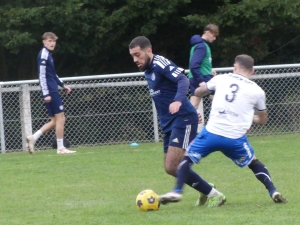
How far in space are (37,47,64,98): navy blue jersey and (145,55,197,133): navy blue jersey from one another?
15.8 ft

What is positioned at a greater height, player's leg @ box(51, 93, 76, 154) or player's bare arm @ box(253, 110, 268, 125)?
player's bare arm @ box(253, 110, 268, 125)

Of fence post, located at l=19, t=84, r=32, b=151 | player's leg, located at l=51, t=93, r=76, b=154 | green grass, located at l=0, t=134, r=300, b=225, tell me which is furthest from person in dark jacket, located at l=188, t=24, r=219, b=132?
fence post, located at l=19, t=84, r=32, b=151

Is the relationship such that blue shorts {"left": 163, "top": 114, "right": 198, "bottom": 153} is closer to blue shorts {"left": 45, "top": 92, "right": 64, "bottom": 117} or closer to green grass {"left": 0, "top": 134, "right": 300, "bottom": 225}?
green grass {"left": 0, "top": 134, "right": 300, "bottom": 225}

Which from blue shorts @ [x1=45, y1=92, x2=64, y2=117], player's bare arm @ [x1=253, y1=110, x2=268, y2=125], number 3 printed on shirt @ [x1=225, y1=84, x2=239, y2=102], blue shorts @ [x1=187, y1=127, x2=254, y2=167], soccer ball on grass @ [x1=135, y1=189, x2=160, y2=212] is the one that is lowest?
blue shorts @ [x1=45, y1=92, x2=64, y2=117]

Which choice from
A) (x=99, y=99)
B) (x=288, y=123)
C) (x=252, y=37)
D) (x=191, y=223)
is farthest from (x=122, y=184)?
(x=252, y=37)

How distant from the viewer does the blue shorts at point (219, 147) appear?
6.51 meters

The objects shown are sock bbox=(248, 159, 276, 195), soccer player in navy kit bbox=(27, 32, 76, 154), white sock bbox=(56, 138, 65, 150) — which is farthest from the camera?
white sock bbox=(56, 138, 65, 150)

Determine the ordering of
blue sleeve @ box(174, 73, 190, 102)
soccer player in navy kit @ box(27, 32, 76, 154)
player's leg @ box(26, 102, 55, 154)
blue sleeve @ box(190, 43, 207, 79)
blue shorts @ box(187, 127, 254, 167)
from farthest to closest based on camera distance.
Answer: player's leg @ box(26, 102, 55, 154), soccer player in navy kit @ box(27, 32, 76, 154), blue sleeve @ box(190, 43, 207, 79), blue sleeve @ box(174, 73, 190, 102), blue shorts @ box(187, 127, 254, 167)

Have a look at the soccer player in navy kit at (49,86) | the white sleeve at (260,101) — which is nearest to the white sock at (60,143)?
the soccer player in navy kit at (49,86)

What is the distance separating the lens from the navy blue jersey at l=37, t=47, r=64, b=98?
11.5m

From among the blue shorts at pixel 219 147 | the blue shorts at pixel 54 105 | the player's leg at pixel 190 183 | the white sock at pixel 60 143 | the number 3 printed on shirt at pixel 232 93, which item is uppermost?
the number 3 printed on shirt at pixel 232 93

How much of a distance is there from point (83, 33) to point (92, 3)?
2.46 ft

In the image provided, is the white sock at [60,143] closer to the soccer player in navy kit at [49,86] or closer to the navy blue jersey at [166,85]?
the soccer player in navy kit at [49,86]

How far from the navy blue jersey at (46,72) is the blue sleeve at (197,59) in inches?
91.5
